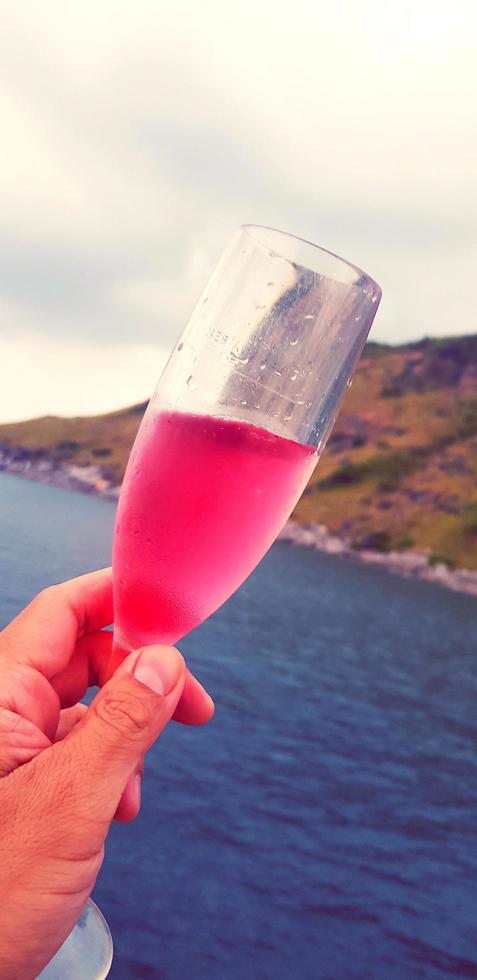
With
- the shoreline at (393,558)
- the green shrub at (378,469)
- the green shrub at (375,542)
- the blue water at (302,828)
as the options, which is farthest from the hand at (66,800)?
the green shrub at (378,469)

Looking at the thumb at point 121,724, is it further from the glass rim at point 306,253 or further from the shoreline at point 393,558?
the shoreline at point 393,558

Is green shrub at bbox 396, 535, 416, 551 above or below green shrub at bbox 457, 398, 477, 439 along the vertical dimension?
below

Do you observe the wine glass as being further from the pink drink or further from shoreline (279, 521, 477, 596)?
shoreline (279, 521, 477, 596)

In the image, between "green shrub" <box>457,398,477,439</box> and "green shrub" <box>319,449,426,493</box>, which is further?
"green shrub" <box>457,398,477,439</box>

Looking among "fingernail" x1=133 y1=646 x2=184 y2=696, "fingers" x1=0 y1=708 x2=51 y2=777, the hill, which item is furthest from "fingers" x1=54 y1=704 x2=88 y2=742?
the hill

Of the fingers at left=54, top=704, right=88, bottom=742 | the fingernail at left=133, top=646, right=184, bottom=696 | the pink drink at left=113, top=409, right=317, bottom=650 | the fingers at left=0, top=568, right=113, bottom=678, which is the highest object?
the pink drink at left=113, top=409, right=317, bottom=650

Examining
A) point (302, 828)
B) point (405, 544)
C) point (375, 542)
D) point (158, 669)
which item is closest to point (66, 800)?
point (158, 669)

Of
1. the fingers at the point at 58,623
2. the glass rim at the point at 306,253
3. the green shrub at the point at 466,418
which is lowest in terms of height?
the fingers at the point at 58,623
